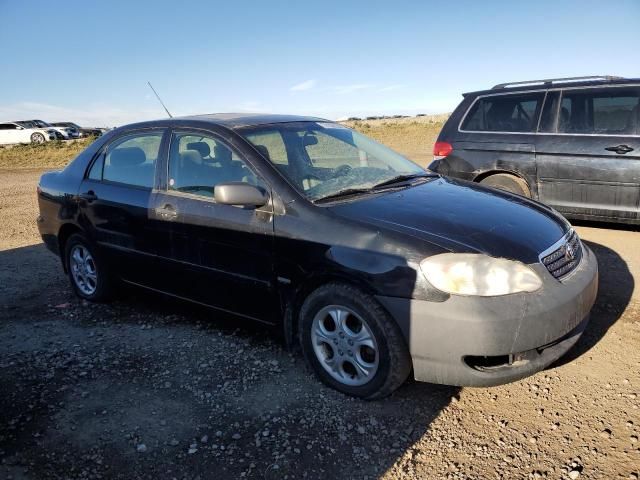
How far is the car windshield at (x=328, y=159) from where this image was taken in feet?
11.7

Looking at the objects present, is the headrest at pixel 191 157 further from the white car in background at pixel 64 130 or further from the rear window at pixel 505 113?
the white car in background at pixel 64 130

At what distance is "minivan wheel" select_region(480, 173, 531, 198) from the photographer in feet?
20.7

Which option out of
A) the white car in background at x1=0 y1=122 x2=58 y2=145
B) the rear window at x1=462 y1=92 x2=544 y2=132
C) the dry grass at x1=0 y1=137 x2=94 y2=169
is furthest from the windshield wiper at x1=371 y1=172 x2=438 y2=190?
the white car in background at x1=0 y1=122 x2=58 y2=145

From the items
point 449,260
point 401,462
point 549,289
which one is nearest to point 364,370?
point 401,462

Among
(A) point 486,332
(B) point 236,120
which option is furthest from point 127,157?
(A) point 486,332

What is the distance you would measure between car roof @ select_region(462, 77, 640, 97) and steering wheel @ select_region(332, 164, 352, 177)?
11.6 feet

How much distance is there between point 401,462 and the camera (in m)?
2.61

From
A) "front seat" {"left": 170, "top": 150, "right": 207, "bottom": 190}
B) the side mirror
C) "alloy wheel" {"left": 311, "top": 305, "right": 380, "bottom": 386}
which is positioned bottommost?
"alloy wheel" {"left": 311, "top": 305, "right": 380, "bottom": 386}

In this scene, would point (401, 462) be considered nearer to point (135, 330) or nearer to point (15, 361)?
point (135, 330)

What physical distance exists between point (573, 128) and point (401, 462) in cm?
490

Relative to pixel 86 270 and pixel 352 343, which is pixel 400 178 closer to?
pixel 352 343

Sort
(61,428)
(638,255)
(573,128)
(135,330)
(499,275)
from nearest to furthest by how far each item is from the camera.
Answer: (499,275)
(61,428)
(135,330)
(638,255)
(573,128)

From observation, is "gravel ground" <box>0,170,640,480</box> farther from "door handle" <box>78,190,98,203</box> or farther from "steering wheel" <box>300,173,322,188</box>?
"steering wheel" <box>300,173,322,188</box>

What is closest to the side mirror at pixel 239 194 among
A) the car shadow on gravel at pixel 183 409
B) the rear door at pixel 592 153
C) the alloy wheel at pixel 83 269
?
the car shadow on gravel at pixel 183 409
